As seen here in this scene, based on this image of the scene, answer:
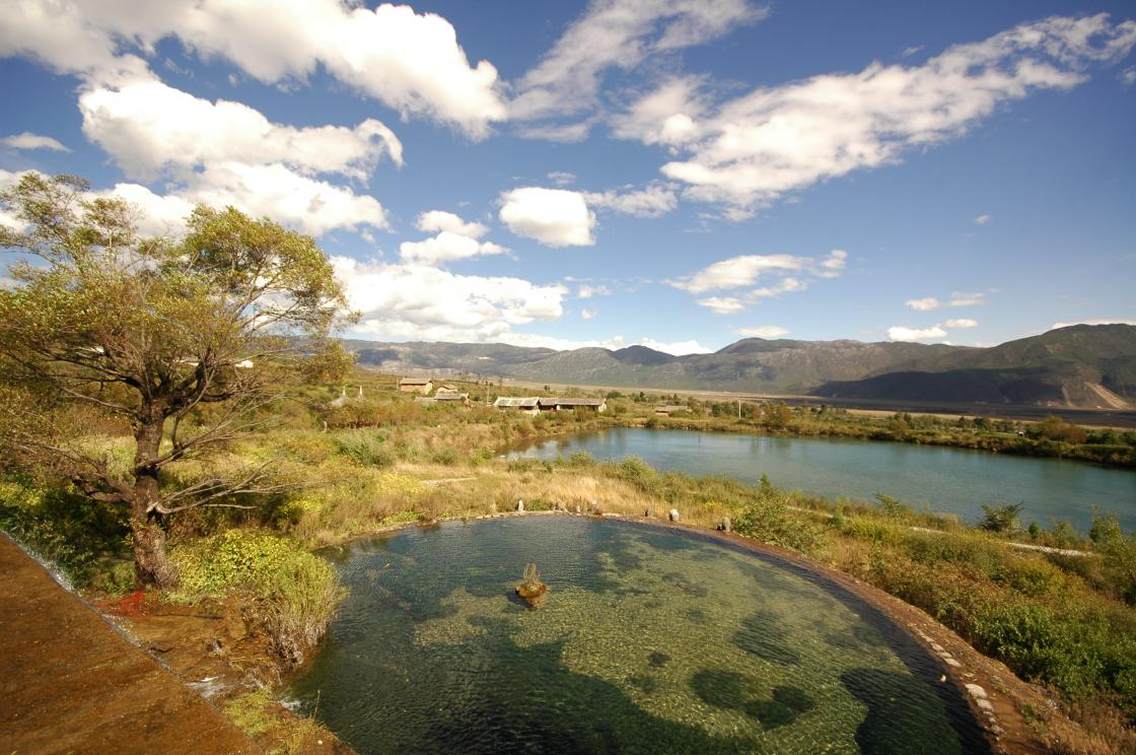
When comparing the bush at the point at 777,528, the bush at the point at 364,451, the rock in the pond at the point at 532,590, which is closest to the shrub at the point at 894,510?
the bush at the point at 777,528

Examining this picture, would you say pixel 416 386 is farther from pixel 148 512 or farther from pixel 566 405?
pixel 148 512

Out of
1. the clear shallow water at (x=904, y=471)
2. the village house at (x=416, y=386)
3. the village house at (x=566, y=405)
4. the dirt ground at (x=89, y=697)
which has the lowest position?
the clear shallow water at (x=904, y=471)

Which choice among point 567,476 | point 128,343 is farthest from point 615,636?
point 567,476

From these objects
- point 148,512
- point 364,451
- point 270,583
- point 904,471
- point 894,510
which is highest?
point 148,512

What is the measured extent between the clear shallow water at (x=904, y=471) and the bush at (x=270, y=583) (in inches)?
1220

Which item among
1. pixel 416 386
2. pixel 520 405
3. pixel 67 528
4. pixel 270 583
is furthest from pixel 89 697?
pixel 416 386

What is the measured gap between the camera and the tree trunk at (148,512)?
10.5 metres

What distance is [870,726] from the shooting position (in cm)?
934

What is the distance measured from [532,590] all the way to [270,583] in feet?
21.9

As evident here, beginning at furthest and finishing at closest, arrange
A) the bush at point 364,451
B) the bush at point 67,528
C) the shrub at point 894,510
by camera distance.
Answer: the bush at point 364,451 → the shrub at point 894,510 → the bush at point 67,528

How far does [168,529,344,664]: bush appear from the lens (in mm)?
10289

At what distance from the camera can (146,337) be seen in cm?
981

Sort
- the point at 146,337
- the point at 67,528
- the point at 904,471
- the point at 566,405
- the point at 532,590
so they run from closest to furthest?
the point at 146,337 < the point at 67,528 < the point at 532,590 < the point at 904,471 < the point at 566,405

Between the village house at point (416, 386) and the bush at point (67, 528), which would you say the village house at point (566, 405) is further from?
the bush at point (67, 528)
